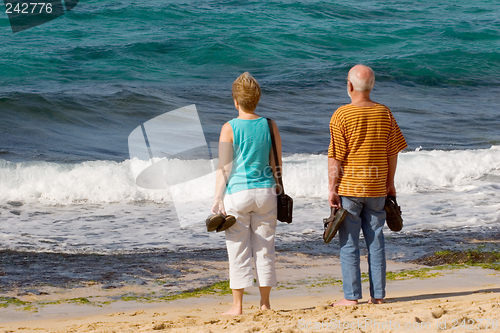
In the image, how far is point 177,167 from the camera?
9852 mm

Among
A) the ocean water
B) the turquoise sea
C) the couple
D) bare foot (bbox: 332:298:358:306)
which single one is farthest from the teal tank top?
the ocean water

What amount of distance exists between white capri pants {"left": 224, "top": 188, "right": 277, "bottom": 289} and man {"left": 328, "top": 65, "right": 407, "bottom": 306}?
17.6 inches

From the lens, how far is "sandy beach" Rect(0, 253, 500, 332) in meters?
3.09

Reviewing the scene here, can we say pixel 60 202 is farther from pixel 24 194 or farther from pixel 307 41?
pixel 307 41

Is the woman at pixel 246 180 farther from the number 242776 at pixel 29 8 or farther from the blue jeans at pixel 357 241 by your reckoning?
the number 242776 at pixel 29 8

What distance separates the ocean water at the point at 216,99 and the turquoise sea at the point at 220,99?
0.05 metres

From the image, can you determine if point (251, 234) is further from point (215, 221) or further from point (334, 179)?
point (334, 179)

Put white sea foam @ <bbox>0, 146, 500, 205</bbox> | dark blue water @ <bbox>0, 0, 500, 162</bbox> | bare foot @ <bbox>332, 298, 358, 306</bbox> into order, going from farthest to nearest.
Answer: dark blue water @ <bbox>0, 0, 500, 162</bbox>
white sea foam @ <bbox>0, 146, 500, 205</bbox>
bare foot @ <bbox>332, 298, 358, 306</bbox>

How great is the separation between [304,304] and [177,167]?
6164 mm

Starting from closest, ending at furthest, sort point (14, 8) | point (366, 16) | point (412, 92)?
point (412, 92) → point (14, 8) → point (366, 16)

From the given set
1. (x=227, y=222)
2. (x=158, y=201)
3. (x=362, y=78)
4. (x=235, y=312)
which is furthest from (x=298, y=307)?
(x=158, y=201)

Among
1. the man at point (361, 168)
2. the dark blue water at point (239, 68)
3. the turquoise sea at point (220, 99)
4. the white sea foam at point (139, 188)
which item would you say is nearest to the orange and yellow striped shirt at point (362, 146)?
the man at point (361, 168)

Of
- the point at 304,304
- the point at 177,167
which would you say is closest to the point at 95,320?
the point at 304,304

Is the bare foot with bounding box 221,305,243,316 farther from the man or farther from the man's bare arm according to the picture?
the man's bare arm
